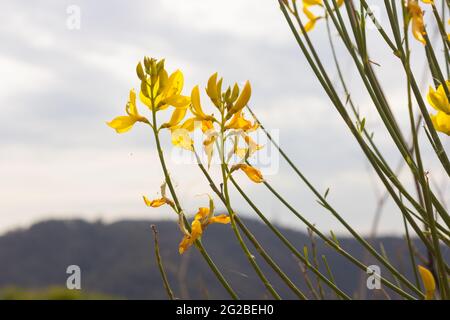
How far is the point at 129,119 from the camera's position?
1.17 metres

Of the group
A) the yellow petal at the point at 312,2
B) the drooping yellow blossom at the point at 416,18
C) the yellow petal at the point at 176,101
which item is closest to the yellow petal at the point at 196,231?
the yellow petal at the point at 176,101

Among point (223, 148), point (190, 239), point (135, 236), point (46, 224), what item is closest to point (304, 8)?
point (223, 148)

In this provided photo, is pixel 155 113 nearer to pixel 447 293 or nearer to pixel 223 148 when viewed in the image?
pixel 223 148

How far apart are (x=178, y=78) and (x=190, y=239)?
1.01 feet

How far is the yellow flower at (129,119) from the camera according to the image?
1.16 metres

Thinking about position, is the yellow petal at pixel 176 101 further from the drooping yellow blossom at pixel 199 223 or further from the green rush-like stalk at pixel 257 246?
the drooping yellow blossom at pixel 199 223

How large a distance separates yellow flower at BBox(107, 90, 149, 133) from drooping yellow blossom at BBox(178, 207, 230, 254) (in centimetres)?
22

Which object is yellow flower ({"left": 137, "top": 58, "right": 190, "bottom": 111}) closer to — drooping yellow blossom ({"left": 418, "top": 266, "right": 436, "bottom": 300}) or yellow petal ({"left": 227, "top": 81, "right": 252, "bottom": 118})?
yellow petal ({"left": 227, "top": 81, "right": 252, "bottom": 118})

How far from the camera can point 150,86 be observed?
111 centimetres

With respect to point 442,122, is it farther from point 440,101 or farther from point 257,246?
point 257,246

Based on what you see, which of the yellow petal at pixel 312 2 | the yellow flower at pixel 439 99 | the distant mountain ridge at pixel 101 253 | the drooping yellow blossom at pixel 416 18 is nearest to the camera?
the drooping yellow blossom at pixel 416 18

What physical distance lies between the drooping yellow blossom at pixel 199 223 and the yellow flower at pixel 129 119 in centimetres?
22

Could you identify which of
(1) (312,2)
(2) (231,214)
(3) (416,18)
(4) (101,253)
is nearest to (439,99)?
(3) (416,18)

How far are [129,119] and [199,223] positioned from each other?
0.89 feet
